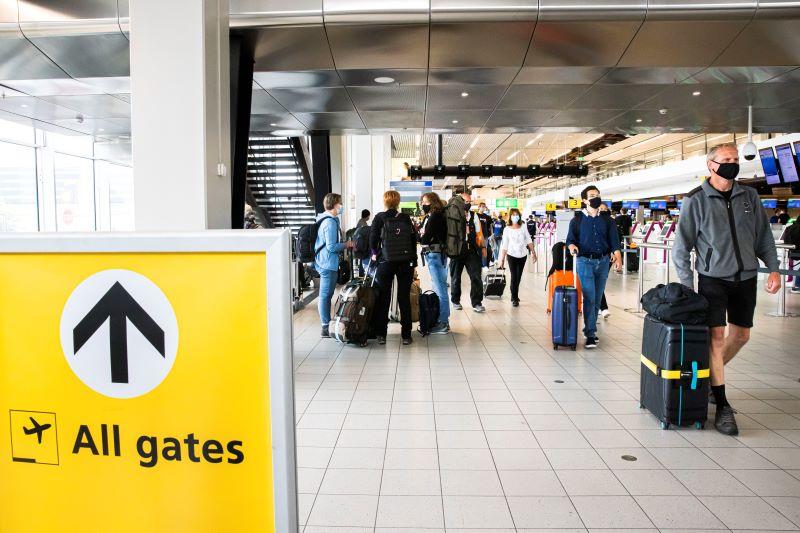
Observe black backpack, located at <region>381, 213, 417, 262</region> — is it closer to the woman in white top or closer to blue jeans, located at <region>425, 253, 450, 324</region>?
blue jeans, located at <region>425, 253, 450, 324</region>

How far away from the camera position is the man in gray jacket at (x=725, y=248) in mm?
3906

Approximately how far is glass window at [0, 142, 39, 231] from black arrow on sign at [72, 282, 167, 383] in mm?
12339

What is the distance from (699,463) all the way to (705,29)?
13.3 feet

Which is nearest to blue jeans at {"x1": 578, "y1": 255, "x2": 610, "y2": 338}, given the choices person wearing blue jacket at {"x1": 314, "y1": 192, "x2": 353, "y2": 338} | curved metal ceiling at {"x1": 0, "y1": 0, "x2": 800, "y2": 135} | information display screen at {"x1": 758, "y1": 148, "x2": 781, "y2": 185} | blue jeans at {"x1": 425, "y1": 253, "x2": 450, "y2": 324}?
blue jeans at {"x1": 425, "y1": 253, "x2": 450, "y2": 324}

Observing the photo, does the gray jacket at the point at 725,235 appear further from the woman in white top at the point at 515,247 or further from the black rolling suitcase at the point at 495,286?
the black rolling suitcase at the point at 495,286

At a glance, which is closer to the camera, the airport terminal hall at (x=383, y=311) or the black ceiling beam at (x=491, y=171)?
the airport terminal hall at (x=383, y=311)

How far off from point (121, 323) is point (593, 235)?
5.90 meters

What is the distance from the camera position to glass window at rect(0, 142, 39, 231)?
11.4 metres

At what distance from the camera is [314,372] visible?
5.66 meters

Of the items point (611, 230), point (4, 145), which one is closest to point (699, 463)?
point (611, 230)

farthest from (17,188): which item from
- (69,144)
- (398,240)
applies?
(398,240)

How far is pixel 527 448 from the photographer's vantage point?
12.0ft

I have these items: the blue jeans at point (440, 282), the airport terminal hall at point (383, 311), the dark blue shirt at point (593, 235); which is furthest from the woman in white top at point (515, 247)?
the dark blue shirt at point (593, 235)

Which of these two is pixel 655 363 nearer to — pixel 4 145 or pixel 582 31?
pixel 582 31
